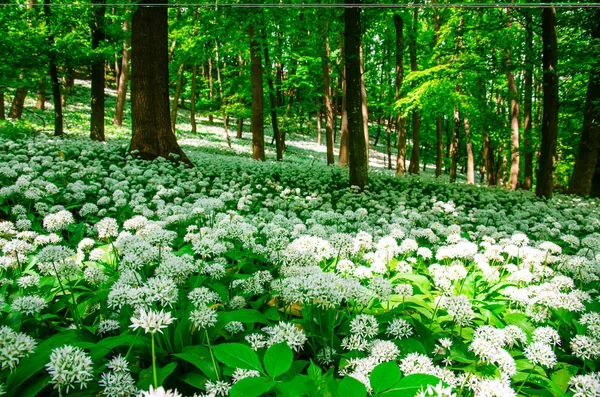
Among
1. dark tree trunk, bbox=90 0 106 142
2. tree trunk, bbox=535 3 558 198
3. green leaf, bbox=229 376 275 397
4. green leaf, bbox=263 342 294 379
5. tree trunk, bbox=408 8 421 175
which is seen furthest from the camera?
tree trunk, bbox=408 8 421 175

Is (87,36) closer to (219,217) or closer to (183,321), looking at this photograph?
(219,217)

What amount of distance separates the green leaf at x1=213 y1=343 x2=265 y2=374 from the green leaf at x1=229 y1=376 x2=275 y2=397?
0.09 meters

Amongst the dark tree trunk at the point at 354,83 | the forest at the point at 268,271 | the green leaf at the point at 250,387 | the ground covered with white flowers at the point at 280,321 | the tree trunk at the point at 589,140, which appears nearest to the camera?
the green leaf at the point at 250,387

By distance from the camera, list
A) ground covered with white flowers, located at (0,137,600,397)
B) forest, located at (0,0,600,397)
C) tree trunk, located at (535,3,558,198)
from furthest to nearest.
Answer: tree trunk, located at (535,3,558,198) < forest, located at (0,0,600,397) < ground covered with white flowers, located at (0,137,600,397)

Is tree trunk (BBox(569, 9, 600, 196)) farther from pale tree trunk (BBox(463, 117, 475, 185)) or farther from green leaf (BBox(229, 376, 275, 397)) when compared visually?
green leaf (BBox(229, 376, 275, 397))

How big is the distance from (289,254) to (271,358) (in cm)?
152

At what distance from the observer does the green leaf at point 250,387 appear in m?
1.23

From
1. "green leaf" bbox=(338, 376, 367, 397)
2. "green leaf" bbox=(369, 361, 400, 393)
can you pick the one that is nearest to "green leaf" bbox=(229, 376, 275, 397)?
"green leaf" bbox=(338, 376, 367, 397)

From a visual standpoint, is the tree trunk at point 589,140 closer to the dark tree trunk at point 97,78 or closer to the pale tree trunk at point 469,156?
the pale tree trunk at point 469,156

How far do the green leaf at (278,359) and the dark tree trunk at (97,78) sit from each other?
13883 mm

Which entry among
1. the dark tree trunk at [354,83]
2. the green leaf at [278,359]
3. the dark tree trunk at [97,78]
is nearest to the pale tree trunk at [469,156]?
the dark tree trunk at [354,83]

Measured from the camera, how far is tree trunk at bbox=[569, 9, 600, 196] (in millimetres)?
11180

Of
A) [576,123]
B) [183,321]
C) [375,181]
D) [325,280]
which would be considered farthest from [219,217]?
[576,123]

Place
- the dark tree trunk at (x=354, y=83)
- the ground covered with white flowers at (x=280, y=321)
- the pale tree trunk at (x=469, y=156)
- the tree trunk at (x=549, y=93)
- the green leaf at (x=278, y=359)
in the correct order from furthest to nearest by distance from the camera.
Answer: the pale tree trunk at (x=469, y=156), the tree trunk at (x=549, y=93), the dark tree trunk at (x=354, y=83), the ground covered with white flowers at (x=280, y=321), the green leaf at (x=278, y=359)
